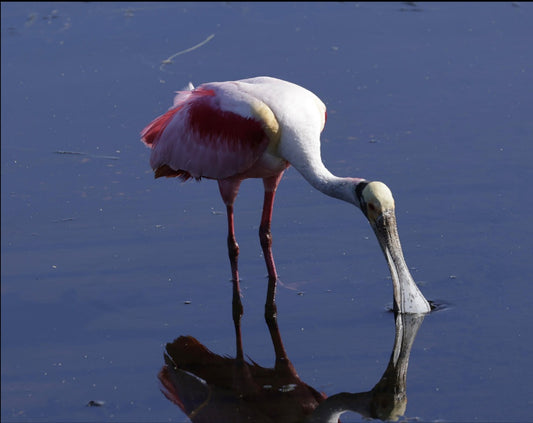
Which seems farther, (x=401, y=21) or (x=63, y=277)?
(x=401, y=21)

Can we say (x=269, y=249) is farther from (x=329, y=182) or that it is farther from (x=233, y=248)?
(x=329, y=182)

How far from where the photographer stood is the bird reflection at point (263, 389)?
5.39m

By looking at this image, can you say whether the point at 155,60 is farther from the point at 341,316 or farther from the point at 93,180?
the point at 341,316

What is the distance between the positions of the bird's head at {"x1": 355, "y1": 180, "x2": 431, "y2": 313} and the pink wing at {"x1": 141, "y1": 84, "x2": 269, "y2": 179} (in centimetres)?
80

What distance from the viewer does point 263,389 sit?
18.6 feet

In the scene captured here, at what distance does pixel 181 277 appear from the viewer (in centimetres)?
696

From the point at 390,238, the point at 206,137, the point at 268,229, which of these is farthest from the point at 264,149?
the point at 390,238

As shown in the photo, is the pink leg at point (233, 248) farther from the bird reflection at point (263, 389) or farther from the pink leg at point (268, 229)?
the bird reflection at point (263, 389)

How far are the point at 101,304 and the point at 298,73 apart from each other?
437 centimetres

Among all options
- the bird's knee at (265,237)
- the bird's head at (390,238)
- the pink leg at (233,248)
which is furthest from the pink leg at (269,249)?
the bird's head at (390,238)

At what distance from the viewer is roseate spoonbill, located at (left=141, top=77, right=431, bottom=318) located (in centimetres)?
630

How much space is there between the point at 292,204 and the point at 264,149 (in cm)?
123

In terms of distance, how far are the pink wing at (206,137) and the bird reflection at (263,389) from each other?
118 centimetres

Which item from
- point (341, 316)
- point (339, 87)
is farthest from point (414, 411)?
point (339, 87)
